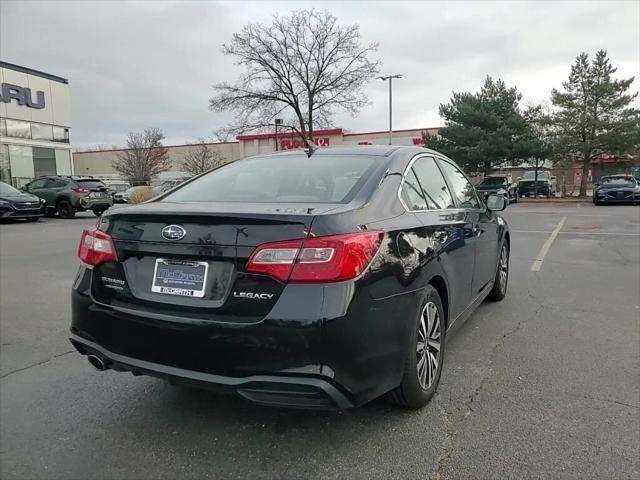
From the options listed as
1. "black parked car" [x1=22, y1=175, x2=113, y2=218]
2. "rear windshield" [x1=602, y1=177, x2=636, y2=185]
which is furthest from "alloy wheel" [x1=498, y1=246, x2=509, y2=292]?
"rear windshield" [x1=602, y1=177, x2=636, y2=185]

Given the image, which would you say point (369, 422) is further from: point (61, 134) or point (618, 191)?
point (61, 134)

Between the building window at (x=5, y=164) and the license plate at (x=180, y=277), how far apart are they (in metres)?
31.5

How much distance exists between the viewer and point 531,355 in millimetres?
3855

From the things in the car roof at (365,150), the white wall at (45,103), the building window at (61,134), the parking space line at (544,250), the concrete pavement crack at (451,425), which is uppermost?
A: the white wall at (45,103)

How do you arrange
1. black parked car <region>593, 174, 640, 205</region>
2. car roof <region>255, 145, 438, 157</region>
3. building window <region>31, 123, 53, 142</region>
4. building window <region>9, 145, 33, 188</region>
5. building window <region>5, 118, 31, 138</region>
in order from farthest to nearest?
1. building window <region>31, 123, 53, 142</region>
2. building window <region>9, 145, 33, 188</region>
3. building window <region>5, 118, 31, 138</region>
4. black parked car <region>593, 174, 640, 205</region>
5. car roof <region>255, 145, 438, 157</region>

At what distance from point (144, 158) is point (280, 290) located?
62086mm

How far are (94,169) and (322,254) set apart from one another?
3165 inches

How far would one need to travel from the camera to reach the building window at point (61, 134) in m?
33.1

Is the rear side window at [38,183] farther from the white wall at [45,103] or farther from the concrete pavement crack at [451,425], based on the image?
the concrete pavement crack at [451,425]

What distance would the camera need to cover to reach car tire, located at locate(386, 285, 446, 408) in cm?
275

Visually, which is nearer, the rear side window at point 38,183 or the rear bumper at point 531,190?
the rear side window at point 38,183

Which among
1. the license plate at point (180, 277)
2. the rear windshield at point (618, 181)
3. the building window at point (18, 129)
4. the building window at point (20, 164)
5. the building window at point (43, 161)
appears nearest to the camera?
the license plate at point (180, 277)

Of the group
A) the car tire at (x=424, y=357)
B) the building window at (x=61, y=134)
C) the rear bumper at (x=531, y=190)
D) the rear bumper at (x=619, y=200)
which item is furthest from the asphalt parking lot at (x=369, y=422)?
the building window at (x=61, y=134)

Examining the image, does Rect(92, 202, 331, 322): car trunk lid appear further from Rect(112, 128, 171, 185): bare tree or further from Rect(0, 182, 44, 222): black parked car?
Answer: Rect(112, 128, 171, 185): bare tree
